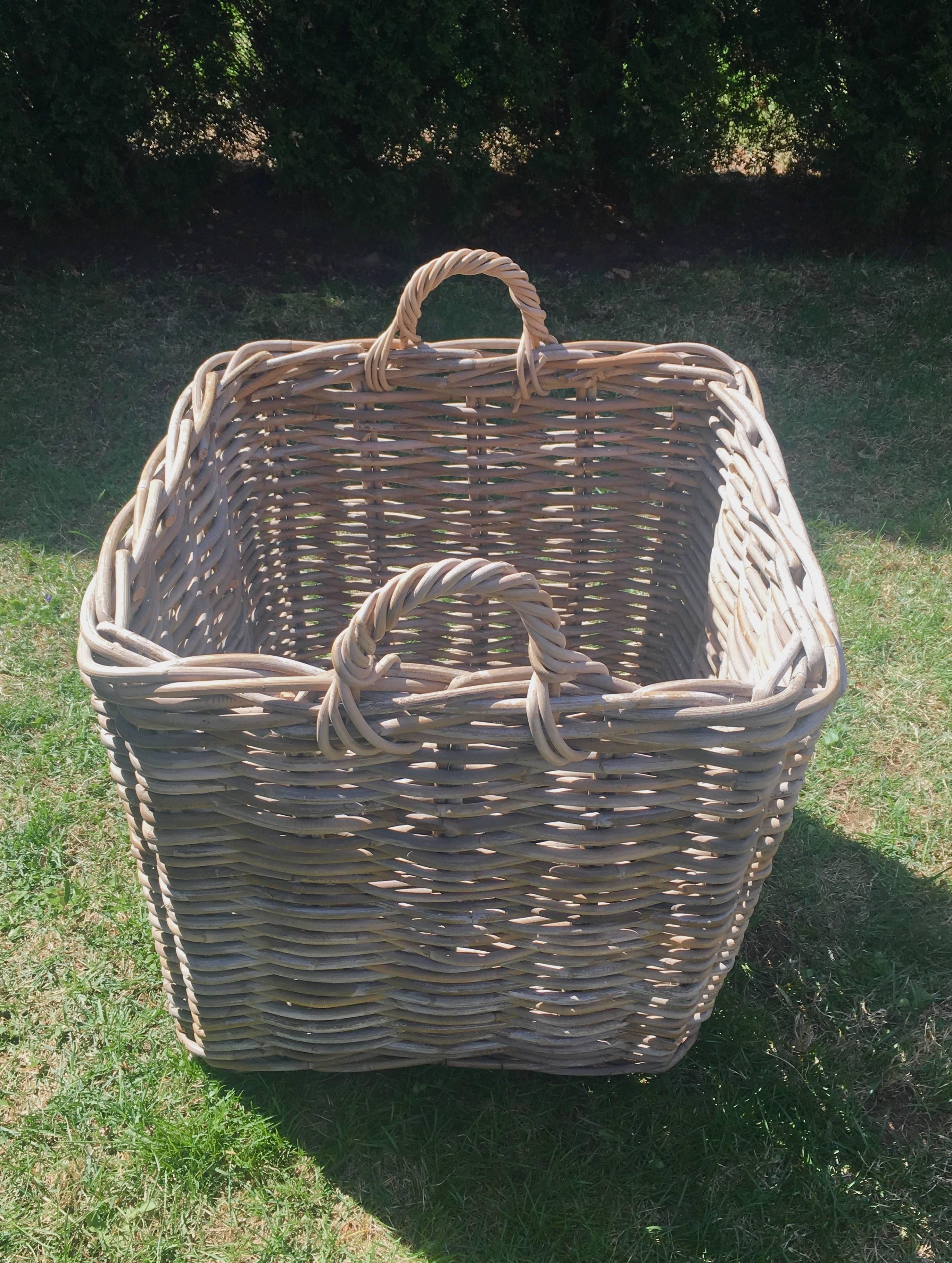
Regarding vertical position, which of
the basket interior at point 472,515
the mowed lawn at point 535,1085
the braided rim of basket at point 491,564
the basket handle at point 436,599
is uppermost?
the basket handle at point 436,599

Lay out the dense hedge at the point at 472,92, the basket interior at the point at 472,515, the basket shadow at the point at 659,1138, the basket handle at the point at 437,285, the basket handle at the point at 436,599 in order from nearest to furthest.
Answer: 1. the basket handle at the point at 436,599
2. the basket shadow at the point at 659,1138
3. the basket handle at the point at 437,285
4. the basket interior at the point at 472,515
5. the dense hedge at the point at 472,92

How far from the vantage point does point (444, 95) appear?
369 centimetres

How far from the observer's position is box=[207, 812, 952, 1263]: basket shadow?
55.6 inches

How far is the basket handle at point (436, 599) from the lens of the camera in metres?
1.01

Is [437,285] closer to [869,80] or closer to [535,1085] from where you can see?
[535,1085]

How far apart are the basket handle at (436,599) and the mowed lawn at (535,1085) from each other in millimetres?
769

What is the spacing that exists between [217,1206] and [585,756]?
0.89m

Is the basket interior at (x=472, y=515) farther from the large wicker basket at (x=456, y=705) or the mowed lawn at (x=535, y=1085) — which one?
the mowed lawn at (x=535, y=1085)

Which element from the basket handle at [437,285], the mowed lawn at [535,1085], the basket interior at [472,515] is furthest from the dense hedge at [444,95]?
the basket handle at [437,285]

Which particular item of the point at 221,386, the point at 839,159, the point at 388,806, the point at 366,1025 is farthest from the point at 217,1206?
the point at 839,159

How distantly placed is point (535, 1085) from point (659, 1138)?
193mm

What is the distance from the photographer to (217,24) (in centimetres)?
363

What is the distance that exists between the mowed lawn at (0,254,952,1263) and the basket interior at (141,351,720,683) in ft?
1.66

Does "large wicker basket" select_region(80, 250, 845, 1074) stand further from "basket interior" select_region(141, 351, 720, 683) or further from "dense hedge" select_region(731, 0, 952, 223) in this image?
"dense hedge" select_region(731, 0, 952, 223)
